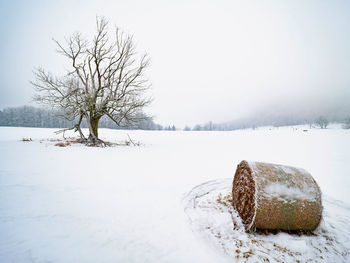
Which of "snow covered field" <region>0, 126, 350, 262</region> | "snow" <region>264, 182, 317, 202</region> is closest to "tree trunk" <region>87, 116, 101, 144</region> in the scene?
"snow covered field" <region>0, 126, 350, 262</region>

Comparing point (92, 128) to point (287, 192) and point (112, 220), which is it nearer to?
point (112, 220)

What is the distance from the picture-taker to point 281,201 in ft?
8.71

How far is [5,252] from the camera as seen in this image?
6.21 ft

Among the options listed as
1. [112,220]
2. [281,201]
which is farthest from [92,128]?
[281,201]

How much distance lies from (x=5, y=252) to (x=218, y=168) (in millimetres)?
6135

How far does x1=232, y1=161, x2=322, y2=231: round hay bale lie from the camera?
263 centimetres

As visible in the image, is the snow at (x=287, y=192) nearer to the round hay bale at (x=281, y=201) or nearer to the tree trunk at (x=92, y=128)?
the round hay bale at (x=281, y=201)

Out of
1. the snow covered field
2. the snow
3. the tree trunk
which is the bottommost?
the snow covered field

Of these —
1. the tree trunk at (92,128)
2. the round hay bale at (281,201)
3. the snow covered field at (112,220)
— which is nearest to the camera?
the snow covered field at (112,220)

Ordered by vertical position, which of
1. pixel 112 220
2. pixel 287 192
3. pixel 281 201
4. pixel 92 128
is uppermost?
pixel 92 128

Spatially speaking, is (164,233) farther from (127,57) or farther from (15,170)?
(127,57)

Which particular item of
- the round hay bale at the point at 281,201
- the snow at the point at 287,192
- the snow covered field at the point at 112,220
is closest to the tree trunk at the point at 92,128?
the snow covered field at the point at 112,220

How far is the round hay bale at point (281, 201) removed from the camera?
263 cm

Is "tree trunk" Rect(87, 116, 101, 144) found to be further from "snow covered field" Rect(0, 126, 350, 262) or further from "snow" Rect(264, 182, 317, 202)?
"snow" Rect(264, 182, 317, 202)
